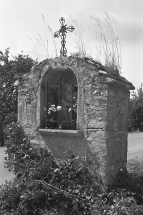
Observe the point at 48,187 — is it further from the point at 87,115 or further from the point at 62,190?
the point at 87,115

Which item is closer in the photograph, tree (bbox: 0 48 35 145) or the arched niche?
the arched niche

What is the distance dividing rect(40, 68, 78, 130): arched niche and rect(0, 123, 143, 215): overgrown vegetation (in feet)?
1.77

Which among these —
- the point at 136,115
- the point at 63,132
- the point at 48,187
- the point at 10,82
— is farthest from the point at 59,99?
the point at 136,115

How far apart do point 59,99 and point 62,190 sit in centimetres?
149

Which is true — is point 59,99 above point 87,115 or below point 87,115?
above

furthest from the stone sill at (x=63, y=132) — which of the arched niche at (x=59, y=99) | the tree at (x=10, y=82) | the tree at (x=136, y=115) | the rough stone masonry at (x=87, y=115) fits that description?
the tree at (x=136, y=115)

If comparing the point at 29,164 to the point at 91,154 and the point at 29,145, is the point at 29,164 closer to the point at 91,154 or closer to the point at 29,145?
the point at 29,145

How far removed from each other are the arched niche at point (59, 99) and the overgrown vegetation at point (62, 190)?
0.54m

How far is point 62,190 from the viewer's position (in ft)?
11.3

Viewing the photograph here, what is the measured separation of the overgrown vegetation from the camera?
10.8 ft

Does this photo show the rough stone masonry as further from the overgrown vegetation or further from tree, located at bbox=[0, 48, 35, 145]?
tree, located at bbox=[0, 48, 35, 145]

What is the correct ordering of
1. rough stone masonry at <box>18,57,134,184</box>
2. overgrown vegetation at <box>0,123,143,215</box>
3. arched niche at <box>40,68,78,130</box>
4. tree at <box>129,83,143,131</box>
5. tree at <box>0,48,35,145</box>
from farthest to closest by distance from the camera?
tree at <box>129,83,143,131</box>, tree at <box>0,48,35,145</box>, arched niche at <box>40,68,78,130</box>, rough stone masonry at <box>18,57,134,184</box>, overgrown vegetation at <box>0,123,143,215</box>

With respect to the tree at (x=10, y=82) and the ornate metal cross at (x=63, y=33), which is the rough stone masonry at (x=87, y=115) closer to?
the ornate metal cross at (x=63, y=33)

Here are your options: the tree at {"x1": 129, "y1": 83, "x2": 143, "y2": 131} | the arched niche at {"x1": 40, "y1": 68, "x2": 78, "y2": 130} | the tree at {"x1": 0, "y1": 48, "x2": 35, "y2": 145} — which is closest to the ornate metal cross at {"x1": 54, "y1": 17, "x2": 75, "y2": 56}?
the arched niche at {"x1": 40, "y1": 68, "x2": 78, "y2": 130}
